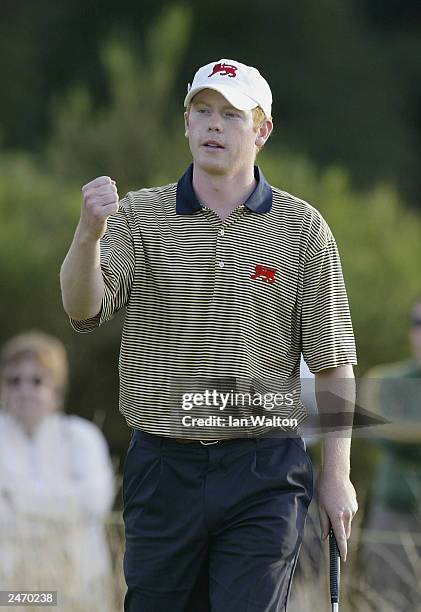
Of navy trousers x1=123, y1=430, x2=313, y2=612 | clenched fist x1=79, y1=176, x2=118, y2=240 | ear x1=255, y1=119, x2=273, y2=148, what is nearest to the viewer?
clenched fist x1=79, y1=176, x2=118, y2=240

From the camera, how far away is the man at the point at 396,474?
491 cm

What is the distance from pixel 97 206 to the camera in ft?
9.02

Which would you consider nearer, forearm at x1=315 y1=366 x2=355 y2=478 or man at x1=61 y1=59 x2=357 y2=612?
man at x1=61 y1=59 x2=357 y2=612

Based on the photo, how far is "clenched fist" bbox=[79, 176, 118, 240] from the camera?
2.74m

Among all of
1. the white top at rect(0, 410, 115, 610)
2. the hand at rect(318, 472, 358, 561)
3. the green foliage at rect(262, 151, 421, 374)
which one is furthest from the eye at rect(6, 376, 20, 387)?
the green foliage at rect(262, 151, 421, 374)

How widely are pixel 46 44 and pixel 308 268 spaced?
10407 millimetres

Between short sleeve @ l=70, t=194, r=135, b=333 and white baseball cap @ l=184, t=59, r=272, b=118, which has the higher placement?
white baseball cap @ l=184, t=59, r=272, b=118

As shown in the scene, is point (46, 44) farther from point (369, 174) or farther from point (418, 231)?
point (418, 231)

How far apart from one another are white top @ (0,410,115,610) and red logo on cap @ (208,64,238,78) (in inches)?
84.7

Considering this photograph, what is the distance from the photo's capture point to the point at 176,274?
3.02 meters

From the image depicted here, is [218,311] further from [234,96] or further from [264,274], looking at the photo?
[234,96]

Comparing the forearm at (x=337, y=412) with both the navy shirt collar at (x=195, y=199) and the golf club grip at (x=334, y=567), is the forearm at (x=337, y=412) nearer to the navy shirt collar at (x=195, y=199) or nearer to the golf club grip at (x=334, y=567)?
the golf club grip at (x=334, y=567)

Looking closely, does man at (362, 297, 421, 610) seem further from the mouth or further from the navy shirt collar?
the mouth

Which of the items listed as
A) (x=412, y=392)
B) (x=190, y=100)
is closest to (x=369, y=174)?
(x=412, y=392)
